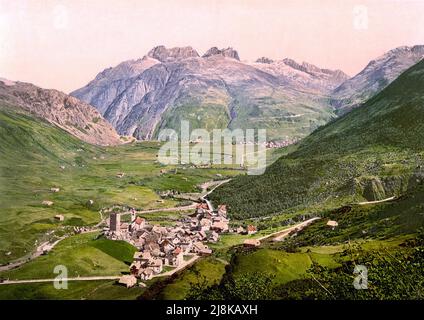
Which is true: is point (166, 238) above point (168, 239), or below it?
above

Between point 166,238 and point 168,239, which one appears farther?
point 166,238

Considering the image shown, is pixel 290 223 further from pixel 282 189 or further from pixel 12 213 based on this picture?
pixel 12 213

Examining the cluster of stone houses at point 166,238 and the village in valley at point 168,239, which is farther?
the cluster of stone houses at point 166,238

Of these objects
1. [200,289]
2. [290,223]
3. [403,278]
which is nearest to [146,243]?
[290,223]

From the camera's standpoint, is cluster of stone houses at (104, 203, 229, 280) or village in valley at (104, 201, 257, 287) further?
cluster of stone houses at (104, 203, 229, 280)

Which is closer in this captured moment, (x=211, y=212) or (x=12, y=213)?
(x=12, y=213)
